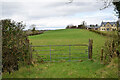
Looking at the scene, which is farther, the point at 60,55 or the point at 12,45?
the point at 60,55

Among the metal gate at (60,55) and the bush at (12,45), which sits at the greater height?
the bush at (12,45)

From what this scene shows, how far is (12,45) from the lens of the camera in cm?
791

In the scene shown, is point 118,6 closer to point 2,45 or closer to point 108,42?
point 108,42

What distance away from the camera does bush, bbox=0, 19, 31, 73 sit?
762 centimetres

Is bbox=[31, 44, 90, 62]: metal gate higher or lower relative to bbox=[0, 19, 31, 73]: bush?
lower

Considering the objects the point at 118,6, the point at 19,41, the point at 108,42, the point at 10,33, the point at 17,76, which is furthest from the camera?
the point at 118,6

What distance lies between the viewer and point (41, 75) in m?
7.62

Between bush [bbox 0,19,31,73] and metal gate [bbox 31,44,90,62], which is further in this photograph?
metal gate [bbox 31,44,90,62]

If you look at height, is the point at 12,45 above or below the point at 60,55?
above

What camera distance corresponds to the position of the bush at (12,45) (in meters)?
7.62

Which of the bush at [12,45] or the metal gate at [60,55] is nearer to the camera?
the bush at [12,45]

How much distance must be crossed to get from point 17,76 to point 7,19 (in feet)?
10.6

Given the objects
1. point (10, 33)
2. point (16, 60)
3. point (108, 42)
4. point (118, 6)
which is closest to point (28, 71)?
point (16, 60)

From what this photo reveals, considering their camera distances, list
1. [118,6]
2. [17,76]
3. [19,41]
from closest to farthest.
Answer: [17,76] → [19,41] → [118,6]
